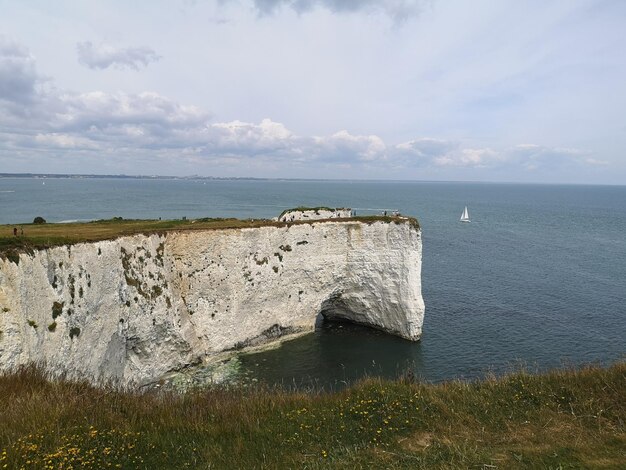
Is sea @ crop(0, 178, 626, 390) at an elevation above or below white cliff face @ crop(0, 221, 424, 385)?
below

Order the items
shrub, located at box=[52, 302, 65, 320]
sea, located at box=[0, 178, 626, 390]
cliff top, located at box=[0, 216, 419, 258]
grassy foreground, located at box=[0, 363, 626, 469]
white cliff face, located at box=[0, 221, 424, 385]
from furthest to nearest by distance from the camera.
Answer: sea, located at box=[0, 178, 626, 390] → shrub, located at box=[52, 302, 65, 320] → white cliff face, located at box=[0, 221, 424, 385] → cliff top, located at box=[0, 216, 419, 258] → grassy foreground, located at box=[0, 363, 626, 469]

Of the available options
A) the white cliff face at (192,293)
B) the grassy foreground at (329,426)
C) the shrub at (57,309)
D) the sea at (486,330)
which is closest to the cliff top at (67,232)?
the white cliff face at (192,293)

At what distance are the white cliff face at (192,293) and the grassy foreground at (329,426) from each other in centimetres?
452

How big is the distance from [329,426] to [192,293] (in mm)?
18691

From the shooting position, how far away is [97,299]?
65.2 ft

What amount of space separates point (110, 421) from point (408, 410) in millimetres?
7383

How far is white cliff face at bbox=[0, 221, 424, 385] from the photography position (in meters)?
16.4

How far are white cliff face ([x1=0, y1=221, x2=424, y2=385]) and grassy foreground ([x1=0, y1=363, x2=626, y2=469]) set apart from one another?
452 centimetres

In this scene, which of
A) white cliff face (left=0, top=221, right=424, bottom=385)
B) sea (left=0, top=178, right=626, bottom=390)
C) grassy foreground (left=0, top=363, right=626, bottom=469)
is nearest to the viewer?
grassy foreground (left=0, top=363, right=626, bottom=469)

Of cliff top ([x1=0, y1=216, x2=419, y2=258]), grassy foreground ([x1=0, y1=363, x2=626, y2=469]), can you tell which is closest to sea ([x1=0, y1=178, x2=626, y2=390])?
grassy foreground ([x1=0, y1=363, x2=626, y2=469])

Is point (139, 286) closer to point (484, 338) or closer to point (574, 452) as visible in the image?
point (574, 452)

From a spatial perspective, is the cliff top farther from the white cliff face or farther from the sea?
the sea

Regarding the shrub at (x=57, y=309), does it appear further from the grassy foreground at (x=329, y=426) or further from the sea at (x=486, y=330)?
the sea at (x=486, y=330)

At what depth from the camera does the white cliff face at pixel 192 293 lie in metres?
16.4
